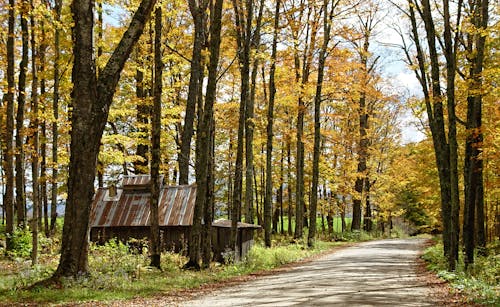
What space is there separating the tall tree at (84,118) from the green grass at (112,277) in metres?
0.78

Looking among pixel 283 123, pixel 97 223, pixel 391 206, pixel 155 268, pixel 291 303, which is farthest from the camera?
pixel 391 206

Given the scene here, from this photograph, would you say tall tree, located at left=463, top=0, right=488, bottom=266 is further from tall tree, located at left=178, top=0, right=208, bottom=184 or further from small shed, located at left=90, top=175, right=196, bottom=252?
small shed, located at left=90, top=175, right=196, bottom=252

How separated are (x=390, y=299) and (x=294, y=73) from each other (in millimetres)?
20219

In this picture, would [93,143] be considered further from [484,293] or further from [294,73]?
[294,73]

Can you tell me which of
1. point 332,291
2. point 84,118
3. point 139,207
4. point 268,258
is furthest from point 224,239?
point 84,118

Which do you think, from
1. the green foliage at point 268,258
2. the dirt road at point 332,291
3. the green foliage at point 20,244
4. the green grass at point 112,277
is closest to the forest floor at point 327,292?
the dirt road at point 332,291

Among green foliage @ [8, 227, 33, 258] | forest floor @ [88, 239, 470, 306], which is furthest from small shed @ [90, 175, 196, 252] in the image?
forest floor @ [88, 239, 470, 306]

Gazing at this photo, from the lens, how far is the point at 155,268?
45.4 feet

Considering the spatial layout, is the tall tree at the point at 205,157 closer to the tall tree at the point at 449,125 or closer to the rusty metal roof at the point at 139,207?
the rusty metal roof at the point at 139,207

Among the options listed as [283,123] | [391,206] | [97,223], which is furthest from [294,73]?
[391,206]

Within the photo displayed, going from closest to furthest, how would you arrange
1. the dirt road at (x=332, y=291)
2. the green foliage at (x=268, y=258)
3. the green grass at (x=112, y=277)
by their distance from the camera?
the dirt road at (x=332, y=291) < the green grass at (x=112, y=277) < the green foliage at (x=268, y=258)

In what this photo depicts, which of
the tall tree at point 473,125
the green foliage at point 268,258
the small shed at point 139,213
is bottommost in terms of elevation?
the green foliage at point 268,258

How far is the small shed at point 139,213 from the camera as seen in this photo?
60.8 feet

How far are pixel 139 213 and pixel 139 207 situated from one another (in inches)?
16.3
